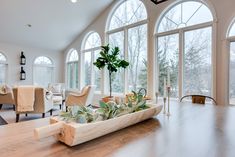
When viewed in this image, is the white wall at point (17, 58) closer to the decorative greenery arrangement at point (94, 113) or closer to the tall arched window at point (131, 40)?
the tall arched window at point (131, 40)

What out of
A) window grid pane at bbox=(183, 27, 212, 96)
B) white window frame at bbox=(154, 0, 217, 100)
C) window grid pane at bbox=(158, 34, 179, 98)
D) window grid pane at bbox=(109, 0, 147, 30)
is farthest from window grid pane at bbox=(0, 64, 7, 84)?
window grid pane at bbox=(183, 27, 212, 96)

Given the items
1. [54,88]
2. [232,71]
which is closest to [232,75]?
[232,71]

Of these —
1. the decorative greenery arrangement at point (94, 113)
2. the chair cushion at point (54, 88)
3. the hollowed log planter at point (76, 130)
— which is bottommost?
the chair cushion at point (54, 88)

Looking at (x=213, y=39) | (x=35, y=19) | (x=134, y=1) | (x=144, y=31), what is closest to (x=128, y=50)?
(x=144, y=31)

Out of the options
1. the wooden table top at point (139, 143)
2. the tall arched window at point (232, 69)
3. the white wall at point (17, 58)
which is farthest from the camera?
the white wall at point (17, 58)

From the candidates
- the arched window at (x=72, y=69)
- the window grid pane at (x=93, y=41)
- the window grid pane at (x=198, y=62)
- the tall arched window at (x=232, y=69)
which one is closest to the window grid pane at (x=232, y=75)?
the tall arched window at (x=232, y=69)

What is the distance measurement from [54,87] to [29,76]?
142 cm

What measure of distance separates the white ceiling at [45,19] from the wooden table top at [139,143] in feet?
19.1

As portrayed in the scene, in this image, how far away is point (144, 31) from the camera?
218 inches

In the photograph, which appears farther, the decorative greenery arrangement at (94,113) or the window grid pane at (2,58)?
the window grid pane at (2,58)

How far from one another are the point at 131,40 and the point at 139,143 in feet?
18.0

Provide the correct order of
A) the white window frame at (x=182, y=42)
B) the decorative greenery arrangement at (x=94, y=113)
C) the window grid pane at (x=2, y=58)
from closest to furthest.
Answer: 1. the decorative greenery arrangement at (x=94, y=113)
2. the white window frame at (x=182, y=42)
3. the window grid pane at (x=2, y=58)

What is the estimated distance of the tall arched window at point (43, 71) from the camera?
847 centimetres

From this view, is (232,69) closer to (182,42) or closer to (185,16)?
(182,42)
